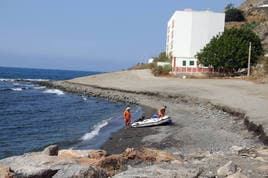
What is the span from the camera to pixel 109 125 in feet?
114

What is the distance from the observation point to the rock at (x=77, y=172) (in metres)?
11.3

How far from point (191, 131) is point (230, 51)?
41824mm

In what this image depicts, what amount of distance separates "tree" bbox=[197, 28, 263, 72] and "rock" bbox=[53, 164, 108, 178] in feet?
191

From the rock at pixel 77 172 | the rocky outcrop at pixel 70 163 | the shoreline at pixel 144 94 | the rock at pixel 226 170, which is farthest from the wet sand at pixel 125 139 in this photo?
the rock at pixel 77 172

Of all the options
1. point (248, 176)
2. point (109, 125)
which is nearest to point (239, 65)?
point (109, 125)

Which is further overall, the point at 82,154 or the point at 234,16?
the point at 234,16

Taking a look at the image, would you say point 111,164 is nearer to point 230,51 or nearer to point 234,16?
point 230,51

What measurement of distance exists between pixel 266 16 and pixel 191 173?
97863mm

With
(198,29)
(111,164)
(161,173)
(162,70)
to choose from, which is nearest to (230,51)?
(198,29)

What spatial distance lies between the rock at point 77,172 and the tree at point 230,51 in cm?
5820

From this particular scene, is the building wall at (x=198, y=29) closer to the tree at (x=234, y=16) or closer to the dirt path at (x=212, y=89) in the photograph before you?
the dirt path at (x=212, y=89)

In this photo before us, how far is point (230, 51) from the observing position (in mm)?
68688

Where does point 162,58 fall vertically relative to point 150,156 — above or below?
above

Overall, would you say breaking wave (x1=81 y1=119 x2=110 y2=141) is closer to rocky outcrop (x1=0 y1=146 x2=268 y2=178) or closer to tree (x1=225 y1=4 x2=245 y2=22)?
rocky outcrop (x1=0 y1=146 x2=268 y2=178)
